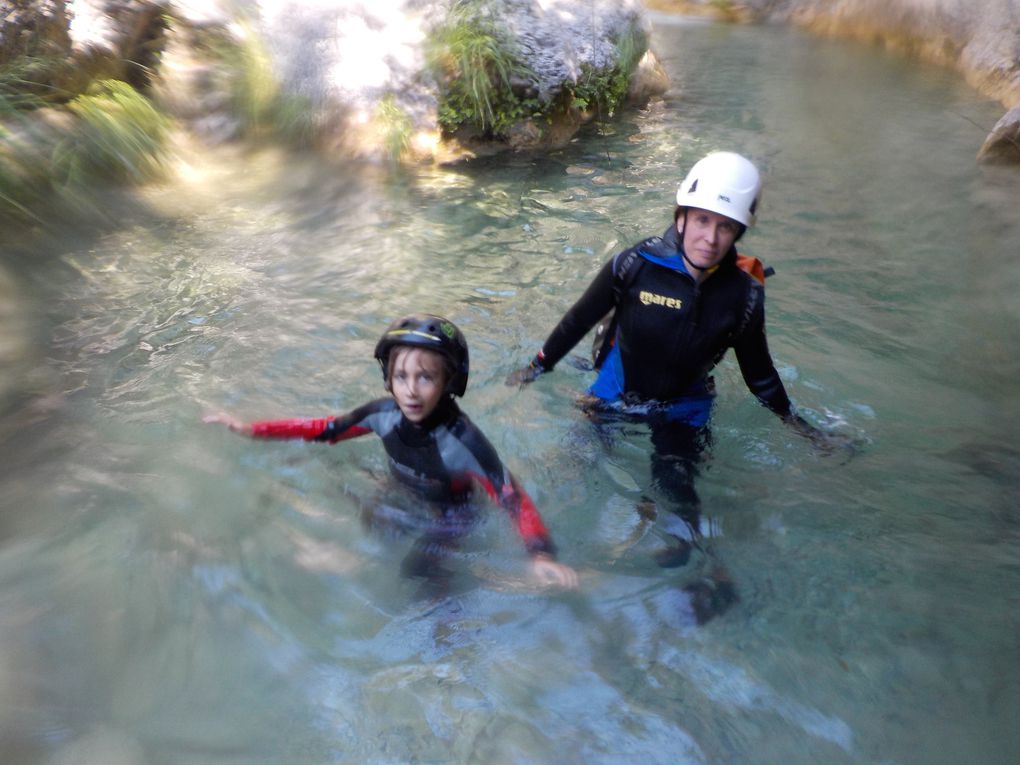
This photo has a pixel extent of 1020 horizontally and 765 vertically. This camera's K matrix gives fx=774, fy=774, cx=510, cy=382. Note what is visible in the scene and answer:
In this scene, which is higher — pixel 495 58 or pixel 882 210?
pixel 495 58

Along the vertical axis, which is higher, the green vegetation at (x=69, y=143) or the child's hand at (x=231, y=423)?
the green vegetation at (x=69, y=143)

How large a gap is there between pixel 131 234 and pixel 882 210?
6.80 meters

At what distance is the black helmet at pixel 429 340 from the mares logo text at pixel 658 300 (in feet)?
3.07

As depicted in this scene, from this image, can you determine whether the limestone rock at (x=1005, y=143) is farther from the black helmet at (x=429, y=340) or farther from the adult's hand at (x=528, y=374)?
the black helmet at (x=429, y=340)

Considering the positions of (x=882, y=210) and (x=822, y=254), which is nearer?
(x=822, y=254)

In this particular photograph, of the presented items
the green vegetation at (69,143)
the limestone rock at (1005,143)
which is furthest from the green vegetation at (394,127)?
the limestone rock at (1005,143)

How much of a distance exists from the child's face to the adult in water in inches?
35.9

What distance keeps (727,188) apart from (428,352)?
142 cm

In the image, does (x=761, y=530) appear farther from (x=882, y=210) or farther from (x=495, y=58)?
(x=495, y=58)

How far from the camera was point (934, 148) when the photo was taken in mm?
9008

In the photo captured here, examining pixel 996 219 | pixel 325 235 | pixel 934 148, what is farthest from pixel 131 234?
pixel 934 148

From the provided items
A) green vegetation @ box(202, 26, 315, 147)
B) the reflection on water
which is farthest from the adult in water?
green vegetation @ box(202, 26, 315, 147)

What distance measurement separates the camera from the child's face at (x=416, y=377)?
3.11 meters

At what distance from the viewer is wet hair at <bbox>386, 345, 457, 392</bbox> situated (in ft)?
10.2
